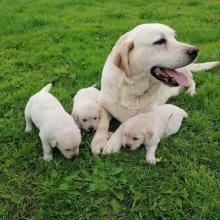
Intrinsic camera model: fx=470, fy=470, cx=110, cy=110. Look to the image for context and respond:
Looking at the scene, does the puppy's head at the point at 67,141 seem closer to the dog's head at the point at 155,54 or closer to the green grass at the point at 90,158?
the green grass at the point at 90,158

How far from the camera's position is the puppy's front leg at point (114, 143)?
461cm

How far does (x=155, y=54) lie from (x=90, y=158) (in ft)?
3.91

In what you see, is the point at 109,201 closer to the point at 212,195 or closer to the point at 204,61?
the point at 212,195

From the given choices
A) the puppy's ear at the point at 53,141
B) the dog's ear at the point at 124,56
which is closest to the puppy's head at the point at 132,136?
the dog's ear at the point at 124,56

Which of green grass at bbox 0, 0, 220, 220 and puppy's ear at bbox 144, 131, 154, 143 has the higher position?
puppy's ear at bbox 144, 131, 154, 143

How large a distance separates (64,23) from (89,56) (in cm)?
192

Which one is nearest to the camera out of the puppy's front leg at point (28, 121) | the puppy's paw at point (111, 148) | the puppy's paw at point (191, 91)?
the puppy's paw at point (111, 148)

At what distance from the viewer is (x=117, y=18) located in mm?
8961

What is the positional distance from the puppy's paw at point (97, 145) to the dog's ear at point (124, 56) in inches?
28.0

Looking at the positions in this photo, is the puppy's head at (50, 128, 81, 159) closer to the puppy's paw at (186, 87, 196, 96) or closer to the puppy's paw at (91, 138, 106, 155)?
the puppy's paw at (91, 138, 106, 155)

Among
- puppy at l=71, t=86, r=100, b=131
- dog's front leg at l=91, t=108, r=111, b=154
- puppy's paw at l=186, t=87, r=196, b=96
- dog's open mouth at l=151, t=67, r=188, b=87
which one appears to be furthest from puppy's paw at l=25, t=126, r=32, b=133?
puppy's paw at l=186, t=87, r=196, b=96

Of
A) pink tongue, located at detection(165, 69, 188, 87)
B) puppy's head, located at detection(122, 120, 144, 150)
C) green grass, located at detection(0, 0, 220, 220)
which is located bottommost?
green grass, located at detection(0, 0, 220, 220)

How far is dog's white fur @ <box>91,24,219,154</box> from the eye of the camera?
4578mm

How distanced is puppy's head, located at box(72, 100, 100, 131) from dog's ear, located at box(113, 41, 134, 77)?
567 mm
